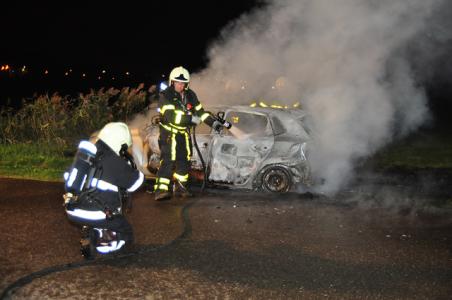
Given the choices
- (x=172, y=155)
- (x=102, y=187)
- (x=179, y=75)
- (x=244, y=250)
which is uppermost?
(x=179, y=75)

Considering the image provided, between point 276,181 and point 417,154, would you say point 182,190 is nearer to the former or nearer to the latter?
point 276,181

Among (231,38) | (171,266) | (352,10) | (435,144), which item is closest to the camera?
(171,266)

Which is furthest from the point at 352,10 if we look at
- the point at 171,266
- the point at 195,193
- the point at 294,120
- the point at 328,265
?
the point at 171,266

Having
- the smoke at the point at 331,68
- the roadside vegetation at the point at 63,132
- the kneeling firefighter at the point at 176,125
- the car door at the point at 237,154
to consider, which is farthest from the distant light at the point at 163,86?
the roadside vegetation at the point at 63,132

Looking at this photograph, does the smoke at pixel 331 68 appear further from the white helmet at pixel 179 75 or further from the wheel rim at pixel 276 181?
the white helmet at pixel 179 75

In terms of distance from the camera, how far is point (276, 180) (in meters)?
8.08

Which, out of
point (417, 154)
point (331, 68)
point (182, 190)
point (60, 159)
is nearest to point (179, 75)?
point (182, 190)

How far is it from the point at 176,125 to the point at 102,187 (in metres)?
2.68

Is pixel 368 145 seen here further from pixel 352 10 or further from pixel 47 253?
pixel 47 253

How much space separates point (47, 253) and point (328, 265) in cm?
281

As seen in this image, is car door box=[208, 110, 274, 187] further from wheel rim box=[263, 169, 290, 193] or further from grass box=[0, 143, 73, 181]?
grass box=[0, 143, 73, 181]

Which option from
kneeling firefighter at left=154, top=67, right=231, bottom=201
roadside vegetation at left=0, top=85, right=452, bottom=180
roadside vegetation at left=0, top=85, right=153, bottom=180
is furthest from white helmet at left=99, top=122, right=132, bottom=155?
roadside vegetation at left=0, top=85, right=153, bottom=180

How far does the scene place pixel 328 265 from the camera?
4961 millimetres

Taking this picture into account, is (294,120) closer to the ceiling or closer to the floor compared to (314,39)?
closer to the floor
